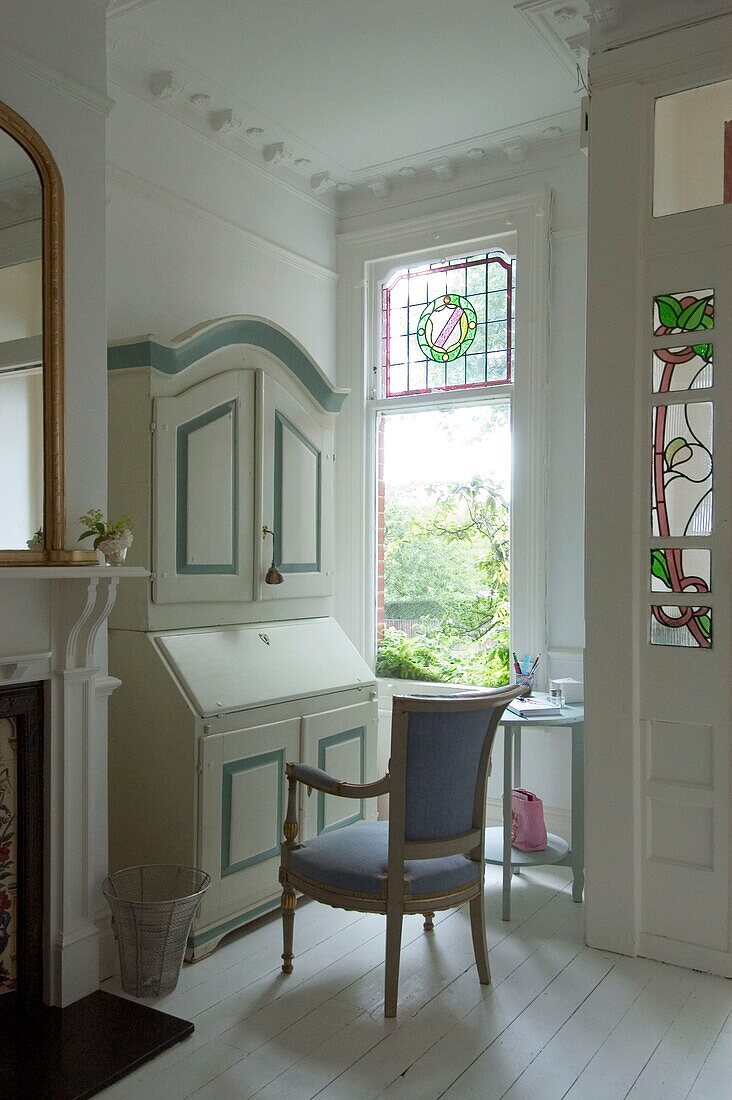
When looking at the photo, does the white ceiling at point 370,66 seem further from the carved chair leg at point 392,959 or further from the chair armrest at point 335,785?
the carved chair leg at point 392,959

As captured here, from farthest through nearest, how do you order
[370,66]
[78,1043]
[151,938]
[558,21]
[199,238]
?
[199,238] → [370,66] → [558,21] → [151,938] → [78,1043]

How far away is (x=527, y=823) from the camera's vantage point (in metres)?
3.52

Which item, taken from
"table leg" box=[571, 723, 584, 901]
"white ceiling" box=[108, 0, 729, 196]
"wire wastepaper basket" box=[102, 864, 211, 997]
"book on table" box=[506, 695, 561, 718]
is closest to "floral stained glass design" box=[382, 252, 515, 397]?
"white ceiling" box=[108, 0, 729, 196]

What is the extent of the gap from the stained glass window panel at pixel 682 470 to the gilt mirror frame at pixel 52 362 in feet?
5.90

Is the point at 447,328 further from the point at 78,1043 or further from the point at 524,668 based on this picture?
the point at 78,1043

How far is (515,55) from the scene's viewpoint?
3385 millimetres

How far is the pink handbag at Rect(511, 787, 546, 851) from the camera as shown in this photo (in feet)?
11.5

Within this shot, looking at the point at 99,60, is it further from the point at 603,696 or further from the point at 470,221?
the point at 603,696

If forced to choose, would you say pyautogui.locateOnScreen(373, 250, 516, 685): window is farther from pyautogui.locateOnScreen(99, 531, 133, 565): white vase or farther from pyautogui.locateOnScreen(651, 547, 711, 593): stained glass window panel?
pyautogui.locateOnScreen(99, 531, 133, 565): white vase

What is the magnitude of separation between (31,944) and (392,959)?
104 centimetres

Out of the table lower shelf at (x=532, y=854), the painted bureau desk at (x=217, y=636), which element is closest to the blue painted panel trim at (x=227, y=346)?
the painted bureau desk at (x=217, y=636)

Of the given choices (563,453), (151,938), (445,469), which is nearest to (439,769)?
(151,938)

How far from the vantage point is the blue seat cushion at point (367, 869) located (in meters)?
2.53

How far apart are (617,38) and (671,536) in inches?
64.2
